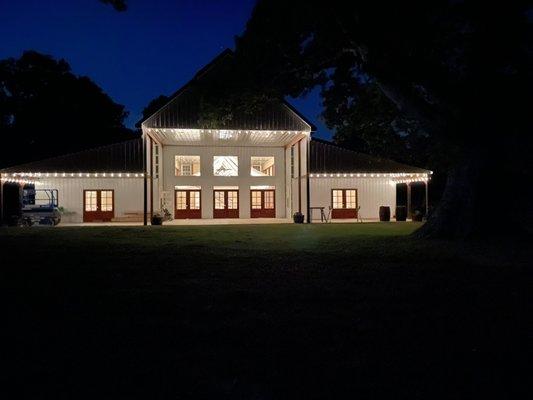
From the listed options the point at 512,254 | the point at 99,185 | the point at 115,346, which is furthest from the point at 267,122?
the point at 115,346

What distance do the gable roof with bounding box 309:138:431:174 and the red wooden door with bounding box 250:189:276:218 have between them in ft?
12.5

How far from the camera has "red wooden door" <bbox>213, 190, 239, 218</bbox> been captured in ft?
87.3

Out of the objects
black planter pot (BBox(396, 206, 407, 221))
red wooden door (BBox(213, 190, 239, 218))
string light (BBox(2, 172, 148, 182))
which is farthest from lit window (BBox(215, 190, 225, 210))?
black planter pot (BBox(396, 206, 407, 221))

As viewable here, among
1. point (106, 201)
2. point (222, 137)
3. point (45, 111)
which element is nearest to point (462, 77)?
point (222, 137)

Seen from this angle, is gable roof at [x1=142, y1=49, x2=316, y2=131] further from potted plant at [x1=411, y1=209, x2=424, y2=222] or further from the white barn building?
potted plant at [x1=411, y1=209, x2=424, y2=222]

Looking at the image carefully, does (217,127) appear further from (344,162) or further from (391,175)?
(391,175)

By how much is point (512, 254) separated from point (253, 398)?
8557mm

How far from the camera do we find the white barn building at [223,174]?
73.3ft

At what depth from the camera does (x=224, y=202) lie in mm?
26641

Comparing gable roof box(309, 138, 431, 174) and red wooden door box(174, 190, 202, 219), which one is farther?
red wooden door box(174, 190, 202, 219)

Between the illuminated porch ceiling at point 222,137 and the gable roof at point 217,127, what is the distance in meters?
0.39

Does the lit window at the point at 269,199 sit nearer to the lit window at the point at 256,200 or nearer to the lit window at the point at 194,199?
the lit window at the point at 256,200

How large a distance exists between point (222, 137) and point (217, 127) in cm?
380

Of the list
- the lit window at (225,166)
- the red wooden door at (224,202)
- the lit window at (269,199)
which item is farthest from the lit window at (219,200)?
the lit window at (269,199)
